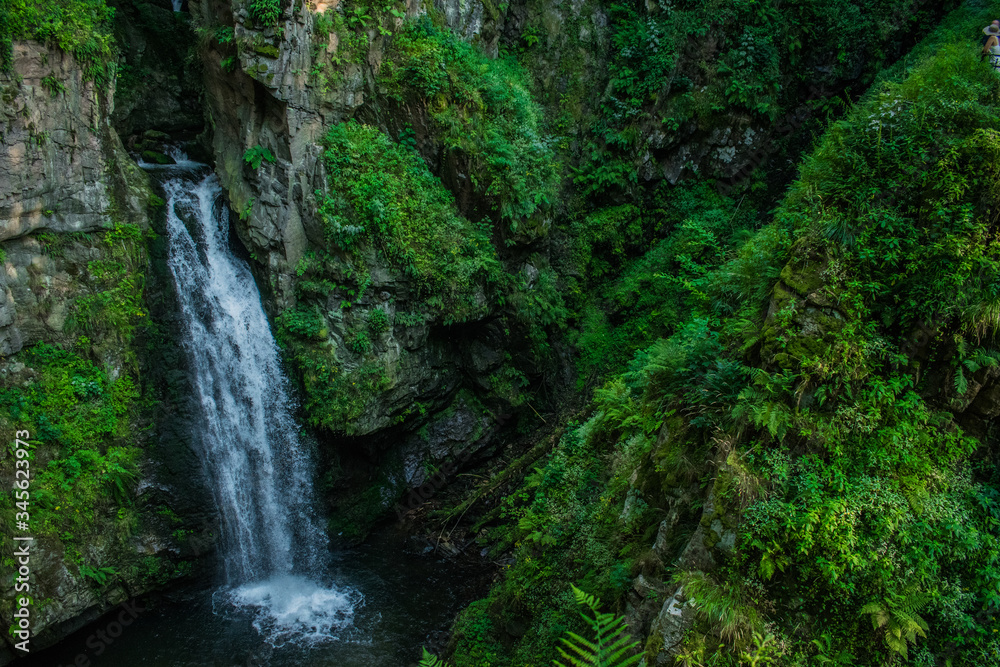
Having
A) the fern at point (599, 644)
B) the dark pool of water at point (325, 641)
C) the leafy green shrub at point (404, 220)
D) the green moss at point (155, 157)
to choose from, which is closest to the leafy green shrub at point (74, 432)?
the dark pool of water at point (325, 641)

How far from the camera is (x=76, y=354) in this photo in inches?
372

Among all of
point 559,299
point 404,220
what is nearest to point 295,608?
point 404,220

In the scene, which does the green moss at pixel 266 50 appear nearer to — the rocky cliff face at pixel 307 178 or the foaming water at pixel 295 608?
the rocky cliff face at pixel 307 178

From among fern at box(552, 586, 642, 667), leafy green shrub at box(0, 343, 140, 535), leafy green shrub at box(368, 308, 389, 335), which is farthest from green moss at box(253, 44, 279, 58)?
fern at box(552, 586, 642, 667)

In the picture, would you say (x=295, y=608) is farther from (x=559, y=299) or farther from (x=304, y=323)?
(x=559, y=299)

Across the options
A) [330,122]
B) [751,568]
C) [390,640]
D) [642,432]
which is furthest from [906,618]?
[330,122]

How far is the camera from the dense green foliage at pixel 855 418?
4262 mm

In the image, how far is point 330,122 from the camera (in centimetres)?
1087

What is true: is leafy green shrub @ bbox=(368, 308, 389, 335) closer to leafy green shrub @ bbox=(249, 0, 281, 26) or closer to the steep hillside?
the steep hillside

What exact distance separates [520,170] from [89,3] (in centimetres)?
828

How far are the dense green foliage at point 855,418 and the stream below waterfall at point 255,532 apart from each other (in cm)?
585

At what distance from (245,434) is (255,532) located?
1927mm

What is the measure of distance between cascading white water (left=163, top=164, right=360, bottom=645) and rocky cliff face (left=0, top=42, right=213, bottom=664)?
2.10 ft

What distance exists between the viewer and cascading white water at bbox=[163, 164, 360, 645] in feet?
35.0
